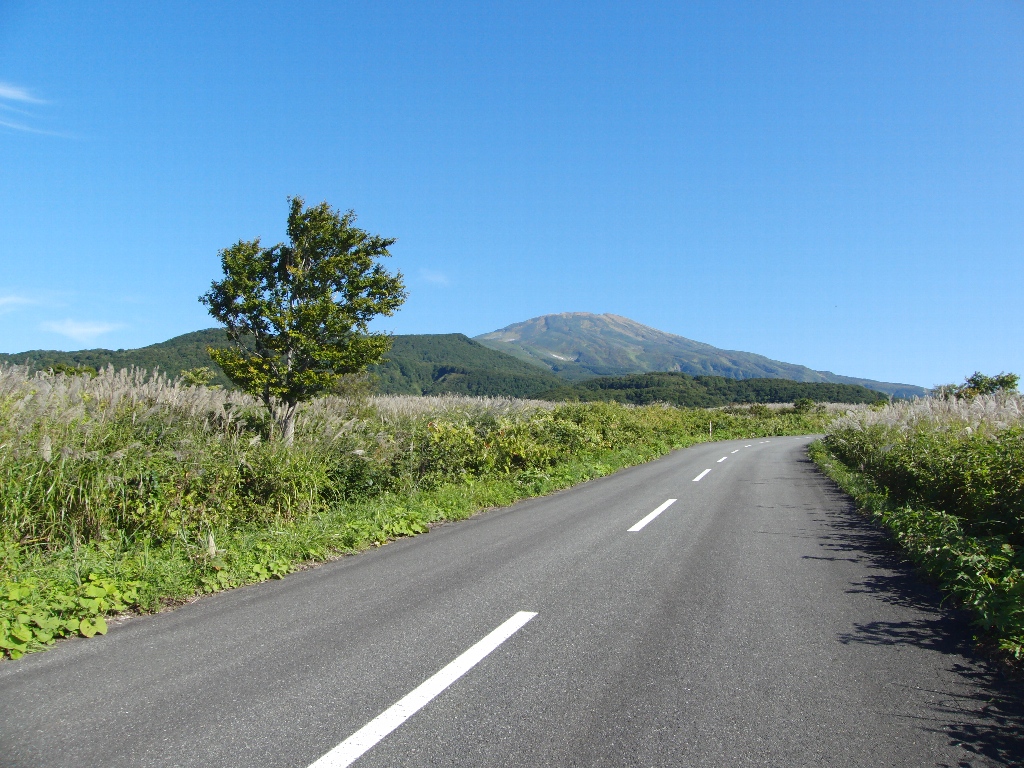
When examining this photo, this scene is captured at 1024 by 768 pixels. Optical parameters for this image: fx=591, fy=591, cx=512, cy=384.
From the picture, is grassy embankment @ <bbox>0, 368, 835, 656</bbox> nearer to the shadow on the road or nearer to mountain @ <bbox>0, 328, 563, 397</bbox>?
mountain @ <bbox>0, 328, 563, 397</bbox>

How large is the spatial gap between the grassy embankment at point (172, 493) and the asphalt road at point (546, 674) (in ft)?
1.39

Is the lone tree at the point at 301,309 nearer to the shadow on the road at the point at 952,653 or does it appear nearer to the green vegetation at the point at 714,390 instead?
the shadow on the road at the point at 952,653

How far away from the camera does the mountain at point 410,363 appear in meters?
28.2

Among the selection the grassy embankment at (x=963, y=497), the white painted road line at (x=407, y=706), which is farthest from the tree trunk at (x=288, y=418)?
the grassy embankment at (x=963, y=497)

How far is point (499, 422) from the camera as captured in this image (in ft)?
45.2

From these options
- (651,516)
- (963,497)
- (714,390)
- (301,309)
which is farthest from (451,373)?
(963,497)

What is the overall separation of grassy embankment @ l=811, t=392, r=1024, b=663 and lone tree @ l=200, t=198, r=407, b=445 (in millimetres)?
9372

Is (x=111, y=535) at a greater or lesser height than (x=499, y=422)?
lesser

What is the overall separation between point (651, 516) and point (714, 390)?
91.8 metres

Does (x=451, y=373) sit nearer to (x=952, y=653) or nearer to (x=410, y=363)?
(x=410, y=363)

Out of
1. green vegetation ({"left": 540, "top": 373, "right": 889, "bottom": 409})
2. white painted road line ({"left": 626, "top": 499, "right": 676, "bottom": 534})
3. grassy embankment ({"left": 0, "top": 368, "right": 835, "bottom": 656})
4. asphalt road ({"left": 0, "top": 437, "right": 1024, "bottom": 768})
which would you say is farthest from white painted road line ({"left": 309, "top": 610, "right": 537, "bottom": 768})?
green vegetation ({"left": 540, "top": 373, "right": 889, "bottom": 409})

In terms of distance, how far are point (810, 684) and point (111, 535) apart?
6.02 m

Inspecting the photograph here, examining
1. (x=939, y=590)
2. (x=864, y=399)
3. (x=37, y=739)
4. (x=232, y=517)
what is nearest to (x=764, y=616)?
(x=939, y=590)

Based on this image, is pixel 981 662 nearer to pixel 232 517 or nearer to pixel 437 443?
pixel 232 517
